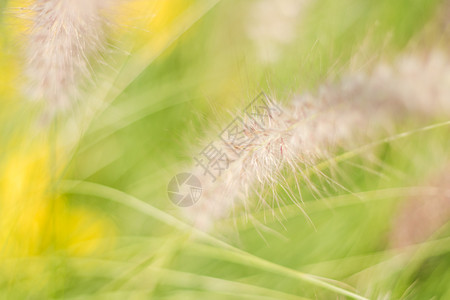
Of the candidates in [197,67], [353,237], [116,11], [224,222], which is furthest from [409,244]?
[116,11]

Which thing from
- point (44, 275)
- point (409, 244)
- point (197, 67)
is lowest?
point (409, 244)

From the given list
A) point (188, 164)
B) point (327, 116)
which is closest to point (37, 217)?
point (188, 164)

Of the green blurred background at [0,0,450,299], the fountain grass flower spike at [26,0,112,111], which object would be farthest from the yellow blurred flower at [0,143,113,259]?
the fountain grass flower spike at [26,0,112,111]

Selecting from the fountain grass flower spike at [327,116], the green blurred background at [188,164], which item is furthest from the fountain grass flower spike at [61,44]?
the fountain grass flower spike at [327,116]

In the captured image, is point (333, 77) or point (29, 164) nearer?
point (333, 77)

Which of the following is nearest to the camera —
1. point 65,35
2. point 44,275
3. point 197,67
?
point 65,35

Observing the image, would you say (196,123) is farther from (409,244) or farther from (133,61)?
(409,244)

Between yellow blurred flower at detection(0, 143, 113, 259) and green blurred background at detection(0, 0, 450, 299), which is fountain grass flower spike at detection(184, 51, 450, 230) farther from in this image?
yellow blurred flower at detection(0, 143, 113, 259)
